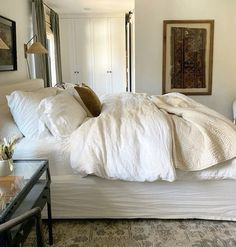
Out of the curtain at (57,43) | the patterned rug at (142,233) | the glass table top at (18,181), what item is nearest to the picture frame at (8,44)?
the glass table top at (18,181)

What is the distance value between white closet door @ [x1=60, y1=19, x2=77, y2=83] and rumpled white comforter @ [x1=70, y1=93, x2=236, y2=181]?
17.4ft

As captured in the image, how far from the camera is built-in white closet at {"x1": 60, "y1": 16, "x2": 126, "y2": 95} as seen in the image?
7.24 metres

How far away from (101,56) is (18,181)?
6.07 meters

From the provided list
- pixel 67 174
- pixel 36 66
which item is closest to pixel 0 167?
pixel 67 174

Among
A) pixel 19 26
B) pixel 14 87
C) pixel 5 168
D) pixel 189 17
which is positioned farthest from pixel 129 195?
pixel 189 17

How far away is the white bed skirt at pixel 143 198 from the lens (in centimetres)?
228

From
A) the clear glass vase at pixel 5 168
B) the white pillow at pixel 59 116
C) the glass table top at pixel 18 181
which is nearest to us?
the glass table top at pixel 18 181

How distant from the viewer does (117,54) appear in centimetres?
743

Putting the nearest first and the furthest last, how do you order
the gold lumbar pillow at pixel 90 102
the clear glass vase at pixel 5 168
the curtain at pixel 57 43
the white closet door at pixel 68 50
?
the clear glass vase at pixel 5 168, the gold lumbar pillow at pixel 90 102, the curtain at pixel 57 43, the white closet door at pixel 68 50

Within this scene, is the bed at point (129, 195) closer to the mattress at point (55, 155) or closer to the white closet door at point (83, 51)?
the mattress at point (55, 155)

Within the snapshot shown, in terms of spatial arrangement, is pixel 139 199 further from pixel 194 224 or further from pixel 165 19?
pixel 165 19

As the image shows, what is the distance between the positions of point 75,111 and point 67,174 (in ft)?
1.92

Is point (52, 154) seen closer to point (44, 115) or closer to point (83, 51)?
point (44, 115)

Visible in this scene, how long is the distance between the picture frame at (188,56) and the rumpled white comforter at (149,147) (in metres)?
2.91
